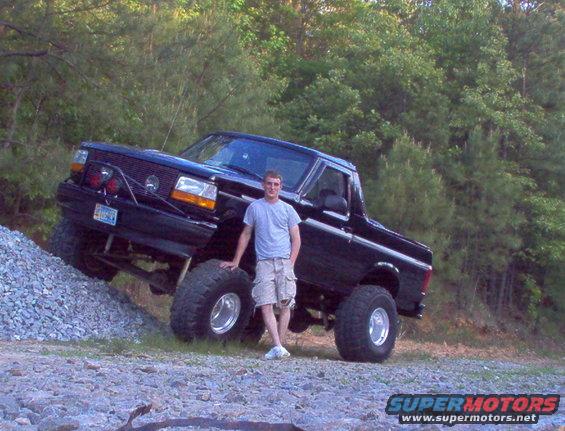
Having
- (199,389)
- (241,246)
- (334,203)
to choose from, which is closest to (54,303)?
(241,246)

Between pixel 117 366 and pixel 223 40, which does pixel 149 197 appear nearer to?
pixel 117 366

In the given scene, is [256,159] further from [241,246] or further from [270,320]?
[270,320]

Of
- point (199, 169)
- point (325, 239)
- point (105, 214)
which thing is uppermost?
point (199, 169)

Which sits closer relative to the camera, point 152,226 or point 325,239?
point 152,226

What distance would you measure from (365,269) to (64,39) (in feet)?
23.0

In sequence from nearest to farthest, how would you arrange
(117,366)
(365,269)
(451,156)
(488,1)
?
(117,366) → (365,269) → (451,156) → (488,1)

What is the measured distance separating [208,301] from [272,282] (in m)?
0.65

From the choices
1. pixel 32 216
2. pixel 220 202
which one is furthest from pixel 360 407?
pixel 32 216

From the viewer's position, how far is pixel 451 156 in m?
21.5

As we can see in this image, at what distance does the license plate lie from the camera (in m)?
9.57

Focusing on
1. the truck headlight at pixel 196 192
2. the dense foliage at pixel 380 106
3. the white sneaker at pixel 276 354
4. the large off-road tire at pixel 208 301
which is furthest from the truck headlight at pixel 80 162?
the dense foliage at pixel 380 106

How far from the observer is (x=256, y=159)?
10.6 m

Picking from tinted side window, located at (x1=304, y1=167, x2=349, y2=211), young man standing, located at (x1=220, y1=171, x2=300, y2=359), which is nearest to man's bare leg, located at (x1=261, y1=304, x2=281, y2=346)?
young man standing, located at (x1=220, y1=171, x2=300, y2=359)

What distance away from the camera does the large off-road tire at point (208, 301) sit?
920cm
